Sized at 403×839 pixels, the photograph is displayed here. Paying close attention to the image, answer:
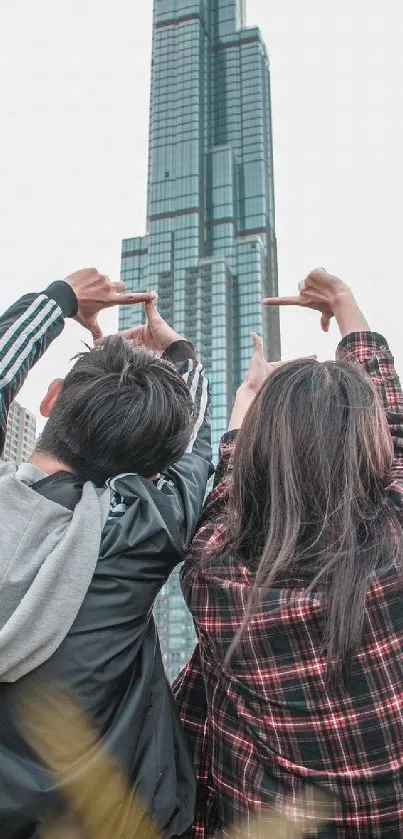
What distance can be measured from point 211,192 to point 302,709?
172 ft

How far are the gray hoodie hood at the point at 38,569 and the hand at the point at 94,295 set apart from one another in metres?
0.63

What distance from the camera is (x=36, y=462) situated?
3.53ft

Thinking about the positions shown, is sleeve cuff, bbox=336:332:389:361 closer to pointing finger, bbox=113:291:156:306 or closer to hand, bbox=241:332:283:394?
hand, bbox=241:332:283:394

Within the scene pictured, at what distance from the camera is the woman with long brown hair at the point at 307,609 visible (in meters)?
0.86

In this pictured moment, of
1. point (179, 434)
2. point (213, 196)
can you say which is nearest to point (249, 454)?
point (179, 434)

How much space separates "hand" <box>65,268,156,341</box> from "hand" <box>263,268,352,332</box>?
0.34 metres

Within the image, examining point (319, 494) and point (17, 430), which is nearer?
point (319, 494)

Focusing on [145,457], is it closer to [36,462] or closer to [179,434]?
[179,434]

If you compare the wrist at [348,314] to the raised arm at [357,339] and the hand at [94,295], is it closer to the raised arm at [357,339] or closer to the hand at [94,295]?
the raised arm at [357,339]

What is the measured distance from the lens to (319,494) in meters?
0.94

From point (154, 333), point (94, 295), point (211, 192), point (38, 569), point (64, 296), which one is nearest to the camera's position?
point (38, 569)

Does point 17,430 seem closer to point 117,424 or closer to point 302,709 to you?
point 117,424

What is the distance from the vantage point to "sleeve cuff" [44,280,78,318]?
1.35m

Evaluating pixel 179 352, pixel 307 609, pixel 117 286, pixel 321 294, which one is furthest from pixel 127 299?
pixel 307 609
